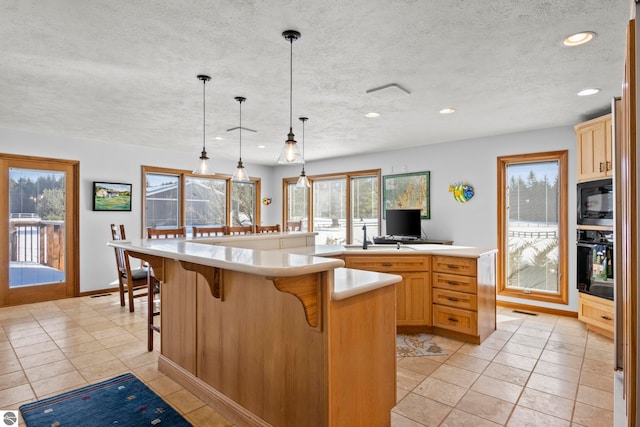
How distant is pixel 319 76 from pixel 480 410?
2660mm

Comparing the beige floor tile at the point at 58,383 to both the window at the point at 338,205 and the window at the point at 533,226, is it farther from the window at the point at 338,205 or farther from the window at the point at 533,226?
the window at the point at 533,226

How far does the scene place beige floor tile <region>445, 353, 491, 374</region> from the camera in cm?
283

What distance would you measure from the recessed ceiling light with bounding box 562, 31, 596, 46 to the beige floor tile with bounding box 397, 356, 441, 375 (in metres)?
2.54

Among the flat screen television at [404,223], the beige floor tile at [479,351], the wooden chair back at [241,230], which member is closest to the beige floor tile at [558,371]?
the beige floor tile at [479,351]

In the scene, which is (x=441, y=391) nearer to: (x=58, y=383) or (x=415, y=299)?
(x=415, y=299)

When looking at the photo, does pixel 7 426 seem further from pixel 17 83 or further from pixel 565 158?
pixel 565 158

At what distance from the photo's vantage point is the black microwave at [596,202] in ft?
11.4

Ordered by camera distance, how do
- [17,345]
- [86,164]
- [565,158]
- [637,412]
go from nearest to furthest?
[637,412] < [17,345] < [565,158] < [86,164]

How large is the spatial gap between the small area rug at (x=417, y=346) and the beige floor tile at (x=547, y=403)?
80 centimetres

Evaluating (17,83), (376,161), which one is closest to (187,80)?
(17,83)

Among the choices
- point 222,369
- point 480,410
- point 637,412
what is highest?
point 637,412

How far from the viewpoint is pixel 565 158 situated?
14.3 ft

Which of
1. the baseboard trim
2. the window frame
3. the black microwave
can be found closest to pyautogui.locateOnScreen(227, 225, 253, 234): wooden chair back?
the window frame

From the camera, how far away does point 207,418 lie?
212cm
